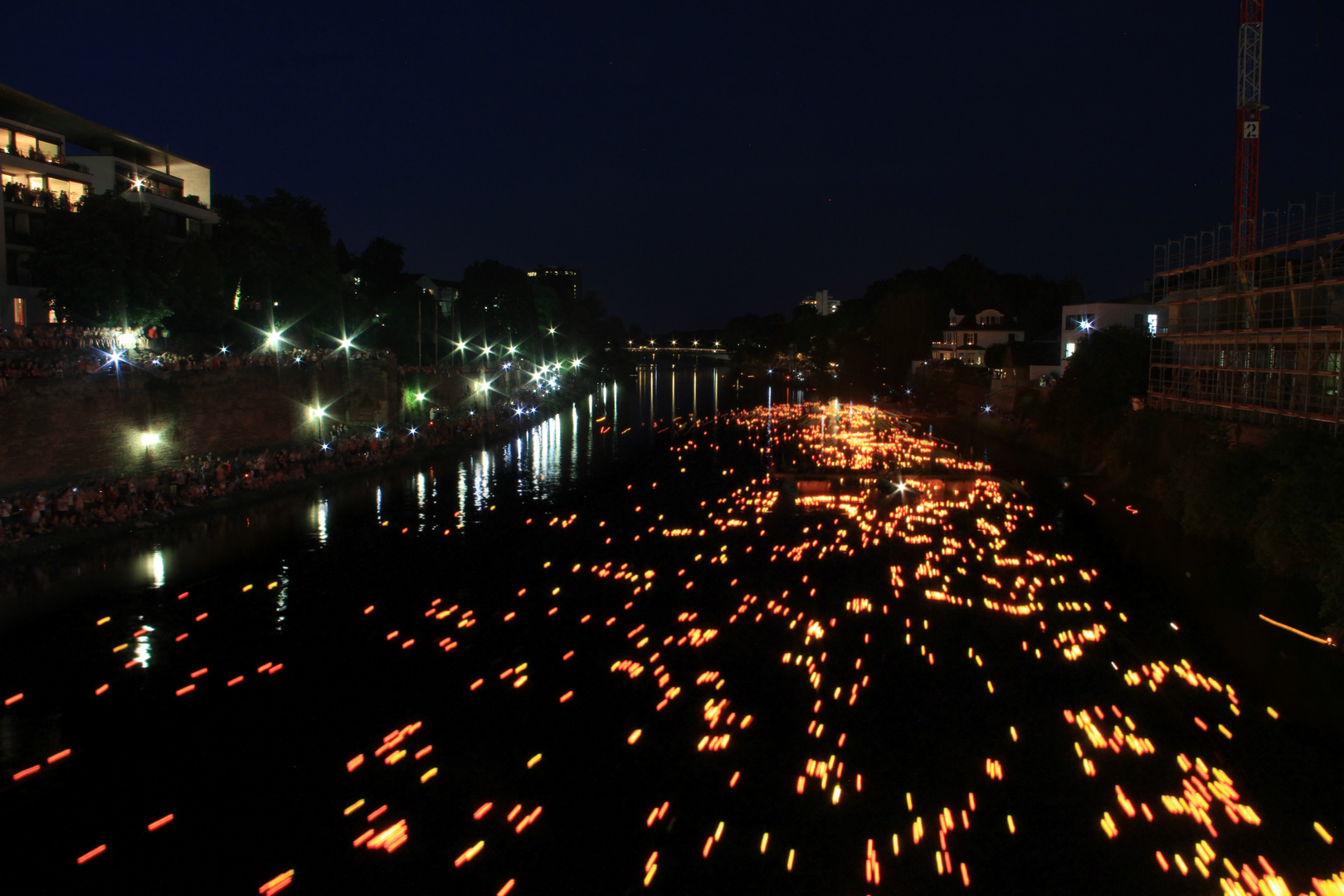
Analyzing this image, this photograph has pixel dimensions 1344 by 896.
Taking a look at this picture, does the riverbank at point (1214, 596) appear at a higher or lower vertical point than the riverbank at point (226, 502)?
lower

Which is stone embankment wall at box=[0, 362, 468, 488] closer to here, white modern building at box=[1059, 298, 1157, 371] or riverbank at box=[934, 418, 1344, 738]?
riverbank at box=[934, 418, 1344, 738]

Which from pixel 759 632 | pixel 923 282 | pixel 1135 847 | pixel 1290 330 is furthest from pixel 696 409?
pixel 1135 847

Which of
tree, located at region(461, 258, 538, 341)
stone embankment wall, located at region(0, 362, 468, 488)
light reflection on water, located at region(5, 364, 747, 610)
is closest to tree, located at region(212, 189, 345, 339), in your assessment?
stone embankment wall, located at region(0, 362, 468, 488)

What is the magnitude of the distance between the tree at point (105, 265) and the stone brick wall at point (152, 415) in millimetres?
4239

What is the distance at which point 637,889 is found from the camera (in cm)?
833

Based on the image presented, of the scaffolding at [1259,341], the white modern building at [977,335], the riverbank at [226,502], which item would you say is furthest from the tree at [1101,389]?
the white modern building at [977,335]

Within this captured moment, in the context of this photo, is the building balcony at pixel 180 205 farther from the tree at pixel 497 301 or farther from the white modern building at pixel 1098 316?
the white modern building at pixel 1098 316

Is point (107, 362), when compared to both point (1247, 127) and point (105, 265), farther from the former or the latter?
point (1247, 127)

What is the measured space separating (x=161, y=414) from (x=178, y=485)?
3.15 metres

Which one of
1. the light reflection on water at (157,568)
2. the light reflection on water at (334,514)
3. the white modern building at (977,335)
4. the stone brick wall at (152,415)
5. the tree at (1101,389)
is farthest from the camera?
the white modern building at (977,335)

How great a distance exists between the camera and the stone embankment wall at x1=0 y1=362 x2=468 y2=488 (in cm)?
2158

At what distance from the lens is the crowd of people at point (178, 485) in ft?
65.1

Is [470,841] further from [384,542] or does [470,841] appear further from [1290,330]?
[1290,330]

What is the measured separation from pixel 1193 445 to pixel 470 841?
21.3 m
